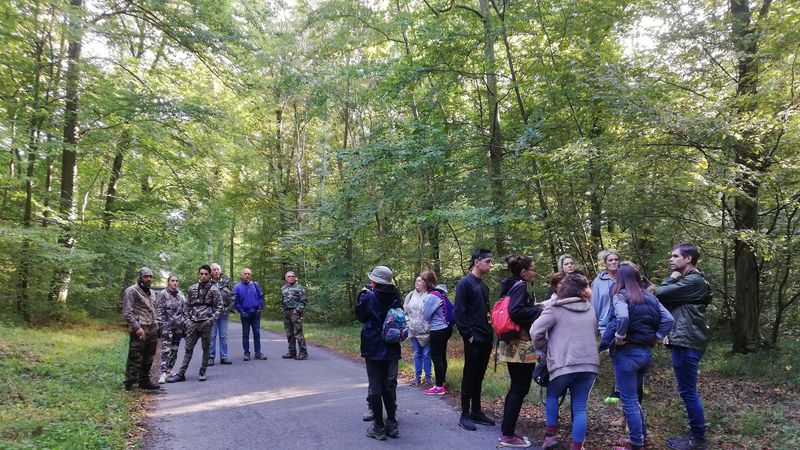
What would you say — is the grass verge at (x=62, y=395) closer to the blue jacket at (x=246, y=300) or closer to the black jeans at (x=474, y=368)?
the blue jacket at (x=246, y=300)

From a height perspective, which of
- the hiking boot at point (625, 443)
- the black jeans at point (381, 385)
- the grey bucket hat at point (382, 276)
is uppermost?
the grey bucket hat at point (382, 276)

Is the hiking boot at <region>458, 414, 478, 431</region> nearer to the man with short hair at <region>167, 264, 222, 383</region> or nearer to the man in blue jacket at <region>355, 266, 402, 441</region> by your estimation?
the man in blue jacket at <region>355, 266, 402, 441</region>

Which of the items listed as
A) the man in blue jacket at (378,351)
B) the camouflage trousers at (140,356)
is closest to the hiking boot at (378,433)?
the man in blue jacket at (378,351)

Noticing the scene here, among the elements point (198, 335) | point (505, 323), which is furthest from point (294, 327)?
point (505, 323)

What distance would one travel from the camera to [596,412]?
5930 mm

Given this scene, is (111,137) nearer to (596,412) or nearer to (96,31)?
(96,31)

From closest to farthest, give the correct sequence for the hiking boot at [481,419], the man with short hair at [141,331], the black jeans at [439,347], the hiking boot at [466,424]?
the hiking boot at [466,424] → the hiking boot at [481,419] → the black jeans at [439,347] → the man with short hair at [141,331]

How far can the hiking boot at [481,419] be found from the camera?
5398 mm

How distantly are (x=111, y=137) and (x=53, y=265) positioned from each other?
4726mm

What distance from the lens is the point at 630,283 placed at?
443cm

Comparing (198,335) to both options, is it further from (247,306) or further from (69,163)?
(69,163)

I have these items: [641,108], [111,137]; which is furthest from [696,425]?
[111,137]

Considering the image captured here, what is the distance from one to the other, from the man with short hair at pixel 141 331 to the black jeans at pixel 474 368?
4.96 meters

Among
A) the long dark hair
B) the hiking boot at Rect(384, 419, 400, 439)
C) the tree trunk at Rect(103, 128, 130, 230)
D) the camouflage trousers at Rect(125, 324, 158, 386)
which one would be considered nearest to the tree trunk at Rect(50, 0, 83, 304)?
the tree trunk at Rect(103, 128, 130, 230)
